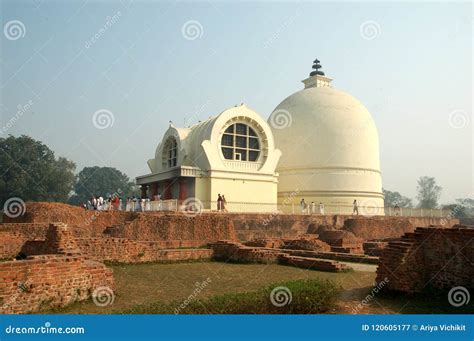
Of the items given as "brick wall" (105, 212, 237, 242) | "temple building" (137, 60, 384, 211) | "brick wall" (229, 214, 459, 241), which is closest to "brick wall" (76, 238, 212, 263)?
"brick wall" (105, 212, 237, 242)

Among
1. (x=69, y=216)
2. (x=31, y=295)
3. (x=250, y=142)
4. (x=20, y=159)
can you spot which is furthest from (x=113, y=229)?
(x=20, y=159)

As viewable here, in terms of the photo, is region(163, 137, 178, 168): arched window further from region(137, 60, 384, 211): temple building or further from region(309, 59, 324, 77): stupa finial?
region(309, 59, 324, 77): stupa finial

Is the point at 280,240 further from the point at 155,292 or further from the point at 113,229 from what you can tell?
the point at 155,292

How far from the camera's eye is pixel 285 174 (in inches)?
1214

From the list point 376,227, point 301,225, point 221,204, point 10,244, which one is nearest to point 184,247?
point 10,244

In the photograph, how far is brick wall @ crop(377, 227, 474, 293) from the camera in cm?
723

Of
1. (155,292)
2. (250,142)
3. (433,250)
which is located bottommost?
(155,292)

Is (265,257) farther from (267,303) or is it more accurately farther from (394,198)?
(394,198)

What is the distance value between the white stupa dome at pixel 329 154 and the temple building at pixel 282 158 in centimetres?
7

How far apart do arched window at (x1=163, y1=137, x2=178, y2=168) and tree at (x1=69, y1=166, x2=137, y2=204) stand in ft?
137

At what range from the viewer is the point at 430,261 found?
769 cm

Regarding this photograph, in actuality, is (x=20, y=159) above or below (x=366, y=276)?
above

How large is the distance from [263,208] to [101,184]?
5277cm

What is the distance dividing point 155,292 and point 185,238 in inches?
302
